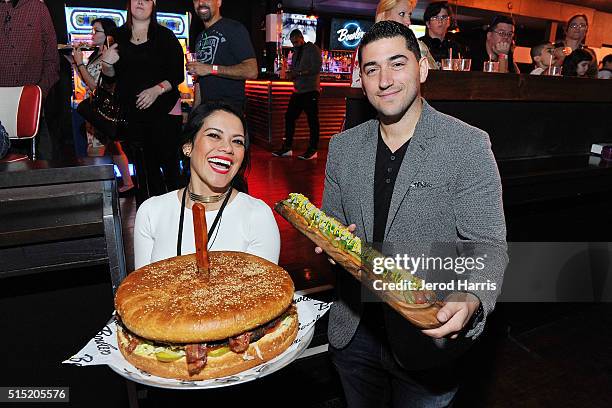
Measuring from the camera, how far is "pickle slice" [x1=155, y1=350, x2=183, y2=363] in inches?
47.9

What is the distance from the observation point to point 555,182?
340 cm

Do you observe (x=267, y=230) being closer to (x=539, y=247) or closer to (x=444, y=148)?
(x=444, y=148)

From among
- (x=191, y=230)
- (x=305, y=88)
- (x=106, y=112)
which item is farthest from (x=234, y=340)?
(x=305, y=88)

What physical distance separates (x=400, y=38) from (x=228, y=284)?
103 cm

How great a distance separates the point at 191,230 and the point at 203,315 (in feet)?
1.89

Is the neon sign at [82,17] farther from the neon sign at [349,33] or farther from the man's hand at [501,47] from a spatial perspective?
A: the man's hand at [501,47]

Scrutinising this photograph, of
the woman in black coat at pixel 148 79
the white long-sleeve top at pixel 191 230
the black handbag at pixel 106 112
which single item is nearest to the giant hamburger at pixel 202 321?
the white long-sleeve top at pixel 191 230

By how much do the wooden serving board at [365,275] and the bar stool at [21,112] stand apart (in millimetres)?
2416

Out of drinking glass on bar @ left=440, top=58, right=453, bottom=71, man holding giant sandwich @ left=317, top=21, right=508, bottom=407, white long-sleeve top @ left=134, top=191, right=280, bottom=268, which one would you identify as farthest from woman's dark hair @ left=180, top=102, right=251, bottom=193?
drinking glass on bar @ left=440, top=58, right=453, bottom=71

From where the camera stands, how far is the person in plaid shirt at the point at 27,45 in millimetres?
3865

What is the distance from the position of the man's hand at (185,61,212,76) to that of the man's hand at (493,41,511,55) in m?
2.56

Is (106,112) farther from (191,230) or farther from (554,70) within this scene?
(554,70)

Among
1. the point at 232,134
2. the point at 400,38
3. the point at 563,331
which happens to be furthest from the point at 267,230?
the point at 563,331

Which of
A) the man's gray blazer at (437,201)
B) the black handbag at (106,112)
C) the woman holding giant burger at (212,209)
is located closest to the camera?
the man's gray blazer at (437,201)
